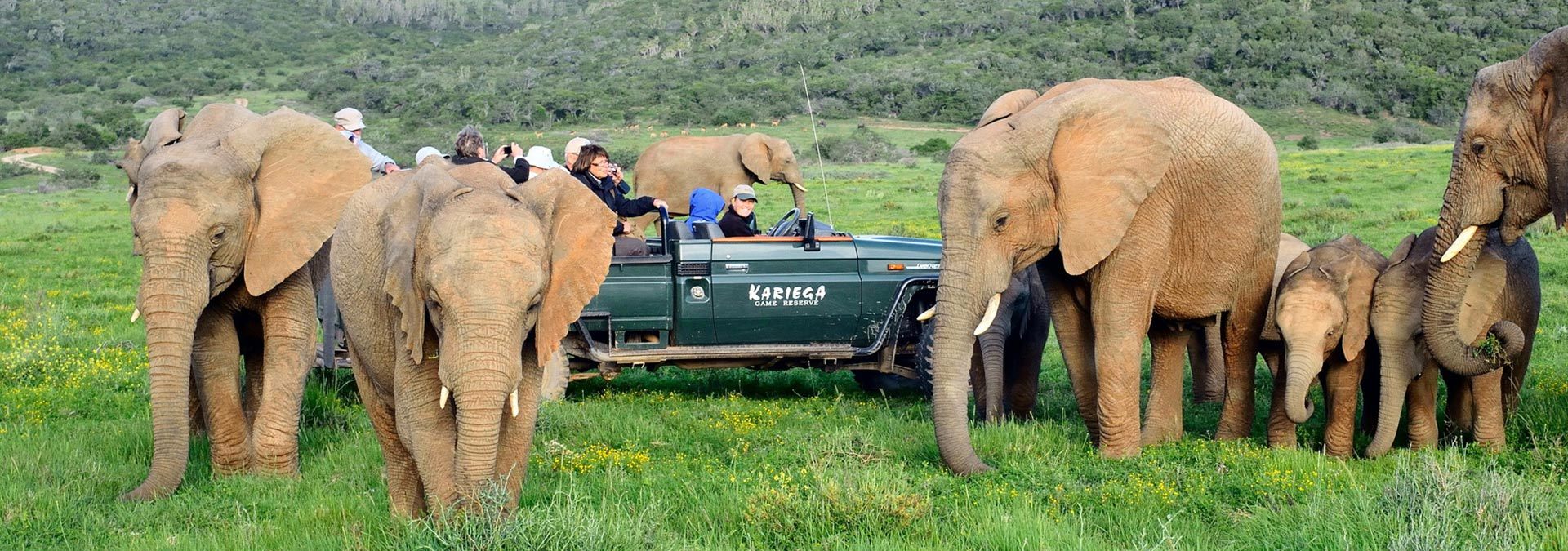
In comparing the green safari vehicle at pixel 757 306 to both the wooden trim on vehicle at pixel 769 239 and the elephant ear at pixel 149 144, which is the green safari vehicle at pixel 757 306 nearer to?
the wooden trim on vehicle at pixel 769 239

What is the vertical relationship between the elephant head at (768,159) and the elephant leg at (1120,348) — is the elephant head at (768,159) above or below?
below

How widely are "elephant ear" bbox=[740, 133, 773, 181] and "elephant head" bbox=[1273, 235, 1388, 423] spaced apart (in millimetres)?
15756

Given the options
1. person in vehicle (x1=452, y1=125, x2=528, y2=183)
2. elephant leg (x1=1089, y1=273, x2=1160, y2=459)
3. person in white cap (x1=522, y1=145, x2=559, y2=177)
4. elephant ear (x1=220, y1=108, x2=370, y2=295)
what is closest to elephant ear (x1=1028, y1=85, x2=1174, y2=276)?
elephant leg (x1=1089, y1=273, x2=1160, y2=459)

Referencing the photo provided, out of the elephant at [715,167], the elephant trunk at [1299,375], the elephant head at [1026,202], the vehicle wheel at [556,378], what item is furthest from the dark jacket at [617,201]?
the elephant at [715,167]

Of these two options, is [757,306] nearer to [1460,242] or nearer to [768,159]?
[1460,242]

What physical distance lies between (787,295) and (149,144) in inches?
187

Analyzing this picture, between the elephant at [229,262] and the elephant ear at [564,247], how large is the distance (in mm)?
2739

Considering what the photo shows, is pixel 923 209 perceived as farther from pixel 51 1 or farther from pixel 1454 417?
pixel 51 1

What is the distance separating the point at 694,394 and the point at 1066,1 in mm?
89713

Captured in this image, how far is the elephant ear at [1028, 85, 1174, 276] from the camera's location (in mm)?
8336

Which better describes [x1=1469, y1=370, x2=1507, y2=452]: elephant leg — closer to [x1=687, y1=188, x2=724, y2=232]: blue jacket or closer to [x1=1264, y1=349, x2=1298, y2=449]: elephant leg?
[x1=1264, y1=349, x2=1298, y2=449]: elephant leg

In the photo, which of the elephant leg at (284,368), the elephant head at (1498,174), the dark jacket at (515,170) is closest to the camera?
the elephant head at (1498,174)

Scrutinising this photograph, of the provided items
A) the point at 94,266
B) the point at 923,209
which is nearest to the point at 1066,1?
the point at 923,209

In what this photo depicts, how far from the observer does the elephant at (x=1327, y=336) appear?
27.5ft
